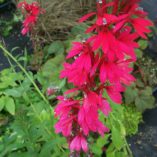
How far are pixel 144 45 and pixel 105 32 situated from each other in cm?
129

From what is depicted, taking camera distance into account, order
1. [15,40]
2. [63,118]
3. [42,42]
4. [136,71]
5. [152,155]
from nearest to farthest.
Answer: [63,118] < [152,155] < [136,71] < [42,42] < [15,40]

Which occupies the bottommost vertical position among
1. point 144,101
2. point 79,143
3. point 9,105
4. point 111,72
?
point 144,101

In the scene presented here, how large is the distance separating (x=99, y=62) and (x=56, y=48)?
4.39 ft

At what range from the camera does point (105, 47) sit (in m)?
0.83

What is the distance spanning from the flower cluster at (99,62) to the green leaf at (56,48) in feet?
3.87

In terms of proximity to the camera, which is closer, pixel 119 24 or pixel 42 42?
pixel 119 24

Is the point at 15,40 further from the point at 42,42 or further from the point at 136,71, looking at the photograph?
the point at 136,71

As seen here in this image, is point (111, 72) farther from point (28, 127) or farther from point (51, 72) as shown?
point (51, 72)

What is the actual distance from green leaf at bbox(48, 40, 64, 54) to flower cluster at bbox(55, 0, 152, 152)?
1179mm

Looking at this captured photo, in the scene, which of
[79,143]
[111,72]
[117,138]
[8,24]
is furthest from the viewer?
[8,24]

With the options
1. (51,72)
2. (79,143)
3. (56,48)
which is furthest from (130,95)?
(79,143)

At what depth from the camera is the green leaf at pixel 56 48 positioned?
7.27ft

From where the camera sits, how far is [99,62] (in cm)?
91

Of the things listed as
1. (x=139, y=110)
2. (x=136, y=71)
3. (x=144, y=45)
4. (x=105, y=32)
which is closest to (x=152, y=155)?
(x=139, y=110)
